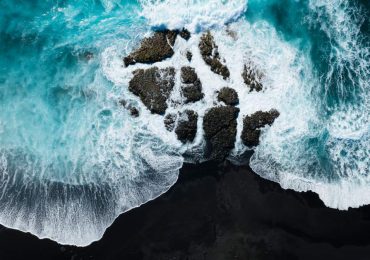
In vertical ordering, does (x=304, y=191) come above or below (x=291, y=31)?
below

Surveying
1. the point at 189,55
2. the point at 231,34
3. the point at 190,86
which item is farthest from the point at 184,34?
the point at 190,86

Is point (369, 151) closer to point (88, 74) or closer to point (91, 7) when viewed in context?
point (88, 74)

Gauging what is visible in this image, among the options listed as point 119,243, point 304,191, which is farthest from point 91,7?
point 304,191

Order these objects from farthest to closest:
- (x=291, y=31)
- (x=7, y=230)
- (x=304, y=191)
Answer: (x=291, y=31)
(x=304, y=191)
(x=7, y=230)

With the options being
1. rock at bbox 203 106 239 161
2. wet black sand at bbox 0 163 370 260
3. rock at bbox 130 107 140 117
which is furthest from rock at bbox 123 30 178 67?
wet black sand at bbox 0 163 370 260

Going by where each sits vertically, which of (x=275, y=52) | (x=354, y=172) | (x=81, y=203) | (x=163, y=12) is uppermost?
(x=163, y=12)

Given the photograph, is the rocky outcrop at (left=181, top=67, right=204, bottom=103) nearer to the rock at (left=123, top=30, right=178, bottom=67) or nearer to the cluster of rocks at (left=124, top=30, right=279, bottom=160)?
the cluster of rocks at (left=124, top=30, right=279, bottom=160)
